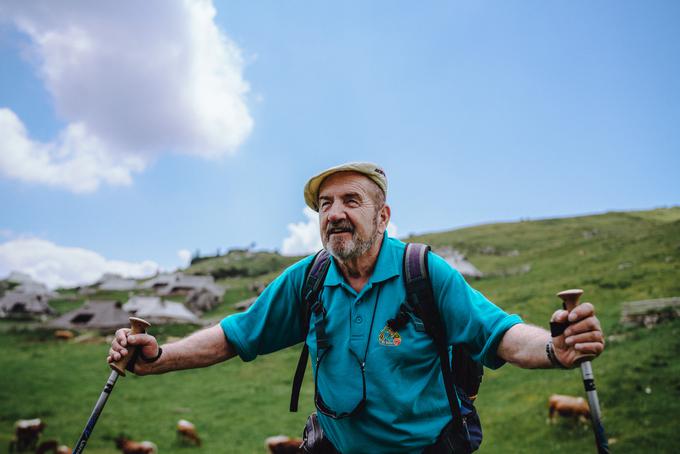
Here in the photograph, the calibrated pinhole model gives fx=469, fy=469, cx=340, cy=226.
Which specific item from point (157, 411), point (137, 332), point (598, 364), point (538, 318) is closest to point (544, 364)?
point (137, 332)

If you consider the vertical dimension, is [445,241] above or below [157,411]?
above

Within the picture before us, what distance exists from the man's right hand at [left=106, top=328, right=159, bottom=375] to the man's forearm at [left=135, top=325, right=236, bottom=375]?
0.07 m

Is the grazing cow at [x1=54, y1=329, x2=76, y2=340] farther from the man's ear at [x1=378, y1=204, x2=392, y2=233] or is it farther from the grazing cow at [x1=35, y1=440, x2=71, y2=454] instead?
the man's ear at [x1=378, y1=204, x2=392, y2=233]

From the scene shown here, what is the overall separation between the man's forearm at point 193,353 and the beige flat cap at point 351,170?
148 centimetres

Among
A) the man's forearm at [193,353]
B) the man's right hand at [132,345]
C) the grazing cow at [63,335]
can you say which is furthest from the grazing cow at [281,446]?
the grazing cow at [63,335]

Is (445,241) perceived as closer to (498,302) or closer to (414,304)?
(498,302)

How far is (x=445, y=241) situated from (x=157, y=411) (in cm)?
9148

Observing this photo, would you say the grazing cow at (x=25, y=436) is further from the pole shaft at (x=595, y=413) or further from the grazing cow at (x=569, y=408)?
the pole shaft at (x=595, y=413)

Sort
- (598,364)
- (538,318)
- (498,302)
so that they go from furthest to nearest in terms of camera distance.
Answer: (498,302), (538,318), (598,364)

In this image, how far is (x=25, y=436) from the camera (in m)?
15.0

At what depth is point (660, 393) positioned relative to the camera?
12.8m

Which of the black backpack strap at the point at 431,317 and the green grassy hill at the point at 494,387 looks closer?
the black backpack strap at the point at 431,317

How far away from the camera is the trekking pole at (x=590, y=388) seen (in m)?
2.39

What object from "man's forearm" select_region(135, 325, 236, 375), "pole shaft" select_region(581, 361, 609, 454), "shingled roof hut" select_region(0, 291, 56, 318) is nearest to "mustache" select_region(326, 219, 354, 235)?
"man's forearm" select_region(135, 325, 236, 375)
